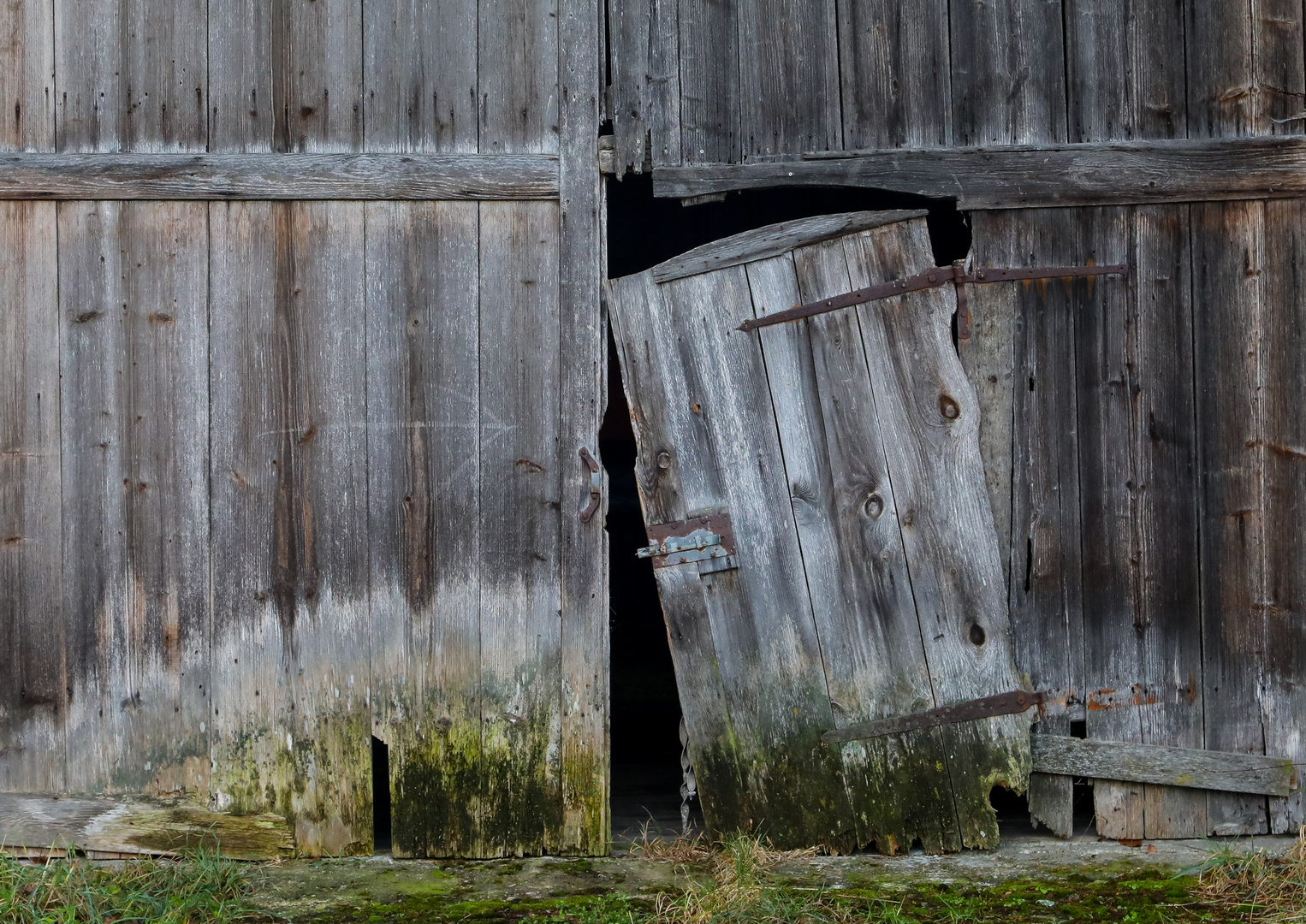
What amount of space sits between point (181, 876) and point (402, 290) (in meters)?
1.92

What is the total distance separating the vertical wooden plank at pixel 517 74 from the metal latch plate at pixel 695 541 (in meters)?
1.30

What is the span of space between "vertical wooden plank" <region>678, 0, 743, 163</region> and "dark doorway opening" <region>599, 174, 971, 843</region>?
110 cm

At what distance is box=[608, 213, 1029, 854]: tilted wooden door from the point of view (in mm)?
3281

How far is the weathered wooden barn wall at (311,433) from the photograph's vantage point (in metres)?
3.23

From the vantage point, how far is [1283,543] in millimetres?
3303

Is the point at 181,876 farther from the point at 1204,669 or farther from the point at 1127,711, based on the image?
the point at 1204,669

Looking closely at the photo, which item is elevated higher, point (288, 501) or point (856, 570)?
point (288, 501)

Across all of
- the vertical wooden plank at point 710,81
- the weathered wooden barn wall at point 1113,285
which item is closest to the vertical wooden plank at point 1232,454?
the weathered wooden barn wall at point 1113,285

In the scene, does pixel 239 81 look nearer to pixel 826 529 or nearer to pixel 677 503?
pixel 677 503

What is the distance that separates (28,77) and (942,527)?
10.7 ft

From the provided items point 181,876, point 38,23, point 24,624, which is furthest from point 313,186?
point 181,876

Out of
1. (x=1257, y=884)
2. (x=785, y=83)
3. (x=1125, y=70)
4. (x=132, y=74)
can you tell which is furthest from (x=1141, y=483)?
(x=132, y=74)

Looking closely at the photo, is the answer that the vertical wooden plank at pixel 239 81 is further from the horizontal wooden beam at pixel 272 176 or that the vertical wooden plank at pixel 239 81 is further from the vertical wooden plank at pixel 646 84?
the vertical wooden plank at pixel 646 84

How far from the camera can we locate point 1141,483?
10.9ft
